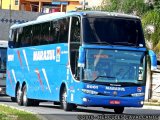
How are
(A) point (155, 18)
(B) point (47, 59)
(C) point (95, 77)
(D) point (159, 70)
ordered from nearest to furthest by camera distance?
(C) point (95, 77) → (B) point (47, 59) → (D) point (159, 70) → (A) point (155, 18)

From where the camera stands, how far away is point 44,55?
27047 millimetres

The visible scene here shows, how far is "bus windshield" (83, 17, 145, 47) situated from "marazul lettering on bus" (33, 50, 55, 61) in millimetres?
3124

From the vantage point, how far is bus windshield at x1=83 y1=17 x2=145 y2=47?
23188mm

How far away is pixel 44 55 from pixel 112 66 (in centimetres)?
488

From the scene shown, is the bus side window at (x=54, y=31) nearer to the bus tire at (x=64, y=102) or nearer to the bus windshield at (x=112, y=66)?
the bus tire at (x=64, y=102)

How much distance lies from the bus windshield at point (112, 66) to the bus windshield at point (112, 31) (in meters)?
0.41

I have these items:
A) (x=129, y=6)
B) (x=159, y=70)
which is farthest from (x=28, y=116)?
(x=129, y=6)

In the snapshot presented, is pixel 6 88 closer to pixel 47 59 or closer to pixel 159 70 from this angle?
pixel 47 59

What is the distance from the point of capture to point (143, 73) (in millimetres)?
23344

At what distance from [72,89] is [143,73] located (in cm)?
265

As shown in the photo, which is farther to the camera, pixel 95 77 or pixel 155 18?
pixel 155 18

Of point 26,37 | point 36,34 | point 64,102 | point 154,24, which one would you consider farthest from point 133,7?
point 64,102

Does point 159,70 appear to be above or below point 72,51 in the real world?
below

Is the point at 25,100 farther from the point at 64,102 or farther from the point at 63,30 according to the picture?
the point at 63,30
